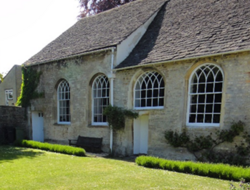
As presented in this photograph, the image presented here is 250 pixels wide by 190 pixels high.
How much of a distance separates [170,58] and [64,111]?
907 centimetres

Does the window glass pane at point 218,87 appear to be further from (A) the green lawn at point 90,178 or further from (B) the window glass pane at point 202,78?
(A) the green lawn at point 90,178

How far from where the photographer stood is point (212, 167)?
669cm

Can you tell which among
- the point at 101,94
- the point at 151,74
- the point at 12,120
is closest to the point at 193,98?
the point at 151,74

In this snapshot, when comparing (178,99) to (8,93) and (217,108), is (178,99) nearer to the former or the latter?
(217,108)

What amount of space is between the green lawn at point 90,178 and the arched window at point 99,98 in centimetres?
490

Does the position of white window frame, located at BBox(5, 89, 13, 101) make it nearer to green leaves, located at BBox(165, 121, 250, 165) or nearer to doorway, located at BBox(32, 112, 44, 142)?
doorway, located at BBox(32, 112, 44, 142)

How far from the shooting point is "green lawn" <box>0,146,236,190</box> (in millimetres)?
5594

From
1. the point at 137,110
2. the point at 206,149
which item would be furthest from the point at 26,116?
the point at 206,149

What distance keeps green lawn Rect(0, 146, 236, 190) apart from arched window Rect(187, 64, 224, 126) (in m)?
3.20

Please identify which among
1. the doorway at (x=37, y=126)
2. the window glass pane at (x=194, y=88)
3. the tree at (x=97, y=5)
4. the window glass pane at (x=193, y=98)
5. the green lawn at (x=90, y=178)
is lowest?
the doorway at (x=37, y=126)

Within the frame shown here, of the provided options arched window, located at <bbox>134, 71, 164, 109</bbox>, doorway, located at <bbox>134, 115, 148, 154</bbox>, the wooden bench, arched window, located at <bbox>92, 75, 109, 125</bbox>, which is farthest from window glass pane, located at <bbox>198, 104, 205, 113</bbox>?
the wooden bench

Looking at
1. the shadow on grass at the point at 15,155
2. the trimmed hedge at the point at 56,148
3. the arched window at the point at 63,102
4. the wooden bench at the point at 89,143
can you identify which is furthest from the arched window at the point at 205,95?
the arched window at the point at 63,102

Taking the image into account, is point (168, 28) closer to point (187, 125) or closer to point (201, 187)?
point (187, 125)

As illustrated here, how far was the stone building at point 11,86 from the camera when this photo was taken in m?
19.0
